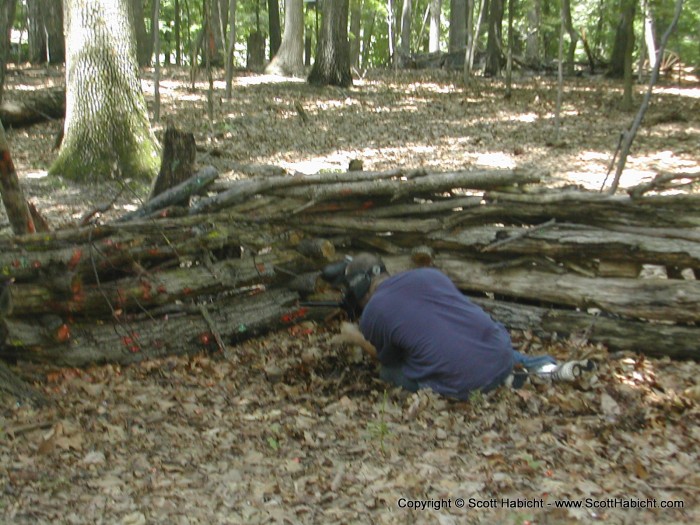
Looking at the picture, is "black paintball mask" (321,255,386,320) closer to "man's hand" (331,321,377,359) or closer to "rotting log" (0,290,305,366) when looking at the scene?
"man's hand" (331,321,377,359)

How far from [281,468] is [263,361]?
1621 mm

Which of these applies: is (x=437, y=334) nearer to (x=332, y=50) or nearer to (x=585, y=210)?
(x=585, y=210)

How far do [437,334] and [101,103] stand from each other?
22.2 feet

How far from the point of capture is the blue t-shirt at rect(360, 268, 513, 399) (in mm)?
4766

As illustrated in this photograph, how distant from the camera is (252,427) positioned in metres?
4.62

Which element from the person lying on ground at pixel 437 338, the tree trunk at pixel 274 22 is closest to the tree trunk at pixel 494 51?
the tree trunk at pixel 274 22

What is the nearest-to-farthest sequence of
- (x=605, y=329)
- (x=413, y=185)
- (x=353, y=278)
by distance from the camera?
(x=353, y=278) < (x=605, y=329) < (x=413, y=185)

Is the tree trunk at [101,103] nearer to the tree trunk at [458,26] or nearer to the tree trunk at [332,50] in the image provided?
the tree trunk at [332,50]

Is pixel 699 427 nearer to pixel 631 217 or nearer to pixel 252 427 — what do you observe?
pixel 631 217

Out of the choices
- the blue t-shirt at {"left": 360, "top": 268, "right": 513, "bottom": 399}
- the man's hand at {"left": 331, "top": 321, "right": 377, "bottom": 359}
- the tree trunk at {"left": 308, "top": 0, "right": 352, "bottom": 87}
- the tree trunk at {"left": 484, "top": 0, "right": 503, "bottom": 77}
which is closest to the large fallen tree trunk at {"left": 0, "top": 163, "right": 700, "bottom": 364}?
the man's hand at {"left": 331, "top": 321, "right": 377, "bottom": 359}

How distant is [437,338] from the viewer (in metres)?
4.78

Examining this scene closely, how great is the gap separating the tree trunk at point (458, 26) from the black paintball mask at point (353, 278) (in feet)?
69.0

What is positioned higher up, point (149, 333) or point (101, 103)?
point (101, 103)

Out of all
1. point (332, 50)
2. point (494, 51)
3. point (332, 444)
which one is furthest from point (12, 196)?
point (494, 51)
